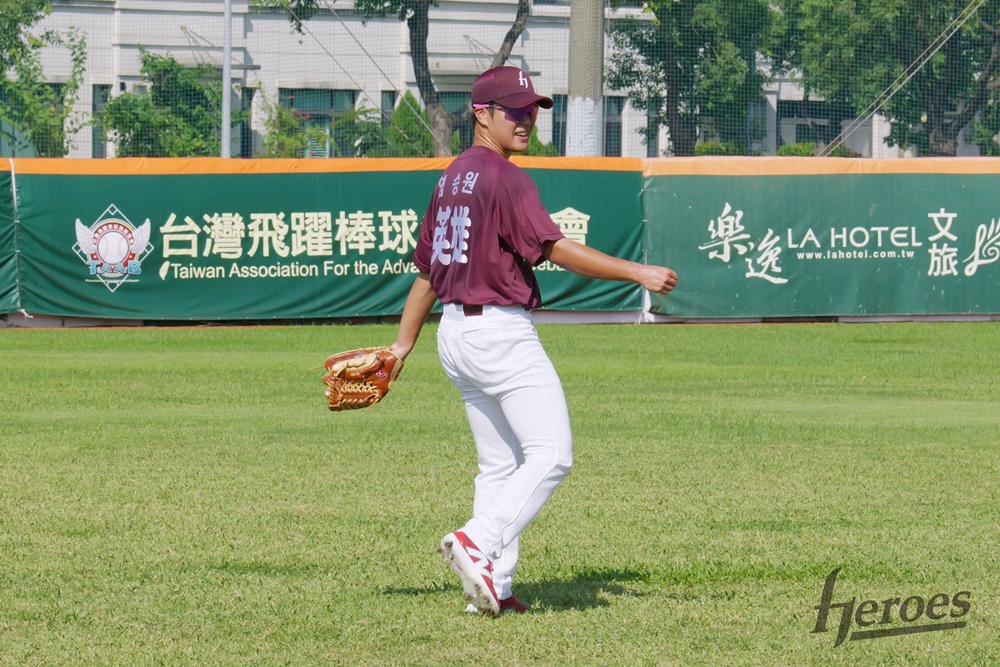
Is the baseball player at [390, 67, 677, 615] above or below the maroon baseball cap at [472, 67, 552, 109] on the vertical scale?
Result: below

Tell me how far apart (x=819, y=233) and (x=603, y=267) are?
15139 mm

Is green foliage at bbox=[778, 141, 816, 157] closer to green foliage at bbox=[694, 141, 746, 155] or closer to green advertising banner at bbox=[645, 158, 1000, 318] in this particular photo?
green foliage at bbox=[694, 141, 746, 155]

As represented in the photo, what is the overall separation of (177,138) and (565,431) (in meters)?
19.0

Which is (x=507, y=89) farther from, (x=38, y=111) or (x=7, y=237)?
(x=38, y=111)

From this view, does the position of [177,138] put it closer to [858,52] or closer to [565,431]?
[858,52]

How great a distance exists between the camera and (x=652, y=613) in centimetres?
482

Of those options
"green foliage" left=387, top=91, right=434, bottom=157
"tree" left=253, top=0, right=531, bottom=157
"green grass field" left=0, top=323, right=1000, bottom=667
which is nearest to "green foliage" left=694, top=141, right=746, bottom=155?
"tree" left=253, top=0, right=531, bottom=157

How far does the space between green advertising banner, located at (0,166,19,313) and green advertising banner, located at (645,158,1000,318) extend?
8551mm

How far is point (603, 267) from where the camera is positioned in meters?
4.38

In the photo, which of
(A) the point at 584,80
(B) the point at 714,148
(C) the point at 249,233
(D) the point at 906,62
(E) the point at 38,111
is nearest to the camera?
(C) the point at 249,233

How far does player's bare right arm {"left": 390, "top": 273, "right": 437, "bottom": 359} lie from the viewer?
4.93m

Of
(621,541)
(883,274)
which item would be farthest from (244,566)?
(883,274)
